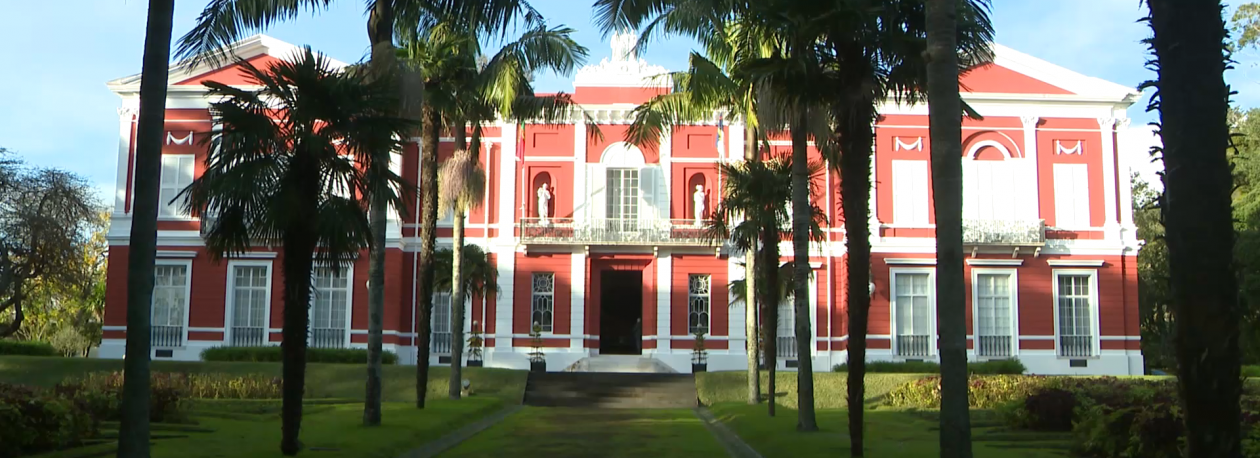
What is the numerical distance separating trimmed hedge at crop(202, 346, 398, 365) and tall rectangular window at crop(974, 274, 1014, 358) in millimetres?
18845

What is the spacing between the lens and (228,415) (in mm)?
20891

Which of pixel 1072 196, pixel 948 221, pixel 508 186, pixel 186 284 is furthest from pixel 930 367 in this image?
pixel 948 221

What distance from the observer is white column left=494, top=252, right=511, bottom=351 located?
123 ft

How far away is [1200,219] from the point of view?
7.45 meters

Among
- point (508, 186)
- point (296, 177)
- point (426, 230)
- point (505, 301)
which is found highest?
point (508, 186)

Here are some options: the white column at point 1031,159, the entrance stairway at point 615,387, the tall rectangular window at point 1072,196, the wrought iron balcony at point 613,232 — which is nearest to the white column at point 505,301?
the wrought iron balcony at point 613,232

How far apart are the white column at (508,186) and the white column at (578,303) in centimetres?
222

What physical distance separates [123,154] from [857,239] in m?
29.5

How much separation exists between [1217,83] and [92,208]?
3732cm

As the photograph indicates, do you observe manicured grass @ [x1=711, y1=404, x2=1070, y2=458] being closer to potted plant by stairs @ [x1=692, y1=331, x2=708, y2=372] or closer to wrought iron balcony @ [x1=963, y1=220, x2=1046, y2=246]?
potted plant by stairs @ [x1=692, y1=331, x2=708, y2=372]

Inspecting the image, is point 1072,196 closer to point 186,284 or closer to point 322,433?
point 322,433

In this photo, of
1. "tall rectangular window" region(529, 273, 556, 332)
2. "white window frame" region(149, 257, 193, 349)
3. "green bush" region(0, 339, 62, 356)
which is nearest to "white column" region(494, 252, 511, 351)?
"tall rectangular window" region(529, 273, 556, 332)

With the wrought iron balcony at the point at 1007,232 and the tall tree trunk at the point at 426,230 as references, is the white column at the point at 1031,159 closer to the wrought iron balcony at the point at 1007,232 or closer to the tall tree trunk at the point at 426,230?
the wrought iron balcony at the point at 1007,232

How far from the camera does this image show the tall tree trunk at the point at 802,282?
18484 mm
